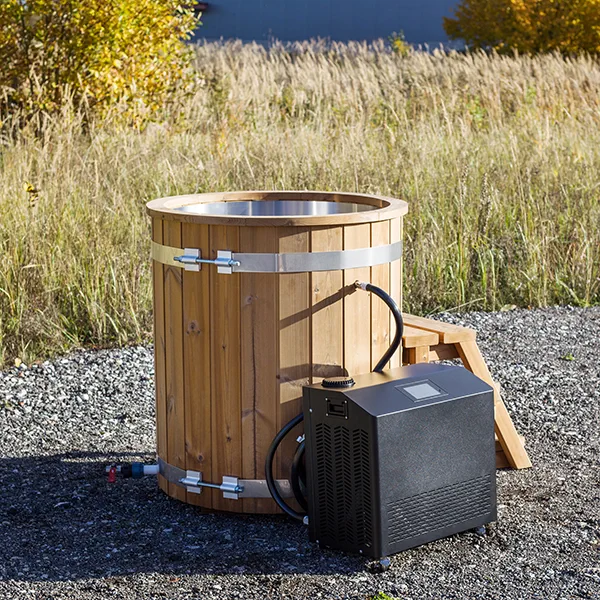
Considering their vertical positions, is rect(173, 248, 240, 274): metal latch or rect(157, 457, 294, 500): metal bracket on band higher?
rect(173, 248, 240, 274): metal latch

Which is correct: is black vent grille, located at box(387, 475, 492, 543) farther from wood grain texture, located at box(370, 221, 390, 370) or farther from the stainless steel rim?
the stainless steel rim

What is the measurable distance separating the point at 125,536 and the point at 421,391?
1.24 meters

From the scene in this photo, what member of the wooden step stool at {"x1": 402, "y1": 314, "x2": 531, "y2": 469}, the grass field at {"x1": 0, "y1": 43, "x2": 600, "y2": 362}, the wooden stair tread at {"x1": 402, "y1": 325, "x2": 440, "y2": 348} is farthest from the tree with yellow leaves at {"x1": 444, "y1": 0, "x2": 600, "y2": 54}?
the wooden stair tread at {"x1": 402, "y1": 325, "x2": 440, "y2": 348}

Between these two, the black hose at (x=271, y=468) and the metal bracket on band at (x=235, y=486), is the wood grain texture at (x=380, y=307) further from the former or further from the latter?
the metal bracket on band at (x=235, y=486)

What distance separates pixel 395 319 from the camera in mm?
3676

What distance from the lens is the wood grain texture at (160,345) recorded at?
382cm

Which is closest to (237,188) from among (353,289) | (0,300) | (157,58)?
(0,300)

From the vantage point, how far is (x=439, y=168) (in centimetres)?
836

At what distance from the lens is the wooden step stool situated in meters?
4.11

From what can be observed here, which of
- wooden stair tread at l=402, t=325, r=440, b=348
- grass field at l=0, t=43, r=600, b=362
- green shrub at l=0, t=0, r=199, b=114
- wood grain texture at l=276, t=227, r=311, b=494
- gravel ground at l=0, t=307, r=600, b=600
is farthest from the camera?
green shrub at l=0, t=0, r=199, b=114

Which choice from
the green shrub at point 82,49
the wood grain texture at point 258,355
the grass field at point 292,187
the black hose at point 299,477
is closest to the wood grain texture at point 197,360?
the wood grain texture at point 258,355

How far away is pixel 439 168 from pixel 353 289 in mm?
4956

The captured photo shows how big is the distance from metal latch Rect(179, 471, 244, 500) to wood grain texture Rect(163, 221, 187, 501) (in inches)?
2.5

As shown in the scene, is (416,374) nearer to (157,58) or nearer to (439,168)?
(439,168)
